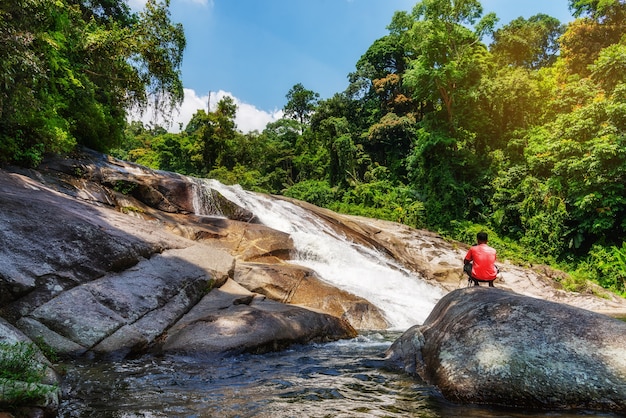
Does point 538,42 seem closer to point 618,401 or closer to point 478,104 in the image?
point 478,104

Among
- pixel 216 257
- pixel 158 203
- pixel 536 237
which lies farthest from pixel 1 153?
pixel 536 237

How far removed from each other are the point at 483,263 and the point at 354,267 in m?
7.40

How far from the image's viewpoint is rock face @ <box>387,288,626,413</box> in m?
3.63

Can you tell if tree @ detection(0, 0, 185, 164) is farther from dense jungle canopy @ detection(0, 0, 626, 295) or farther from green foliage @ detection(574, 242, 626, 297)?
green foliage @ detection(574, 242, 626, 297)

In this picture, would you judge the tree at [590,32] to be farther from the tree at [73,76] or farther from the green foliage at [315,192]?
the tree at [73,76]

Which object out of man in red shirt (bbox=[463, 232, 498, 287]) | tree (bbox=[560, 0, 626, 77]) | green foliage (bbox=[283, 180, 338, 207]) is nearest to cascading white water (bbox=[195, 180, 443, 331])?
man in red shirt (bbox=[463, 232, 498, 287])

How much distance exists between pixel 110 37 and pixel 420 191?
22.2 meters

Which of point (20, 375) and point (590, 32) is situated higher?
point (590, 32)

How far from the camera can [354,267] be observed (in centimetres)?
1419

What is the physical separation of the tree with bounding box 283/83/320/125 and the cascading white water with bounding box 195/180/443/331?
38.5m

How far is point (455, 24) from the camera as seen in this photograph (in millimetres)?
26828

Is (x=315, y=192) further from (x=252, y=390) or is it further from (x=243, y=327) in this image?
Answer: (x=252, y=390)

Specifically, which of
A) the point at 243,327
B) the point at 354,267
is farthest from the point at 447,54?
the point at 243,327

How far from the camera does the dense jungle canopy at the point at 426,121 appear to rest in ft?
43.7
